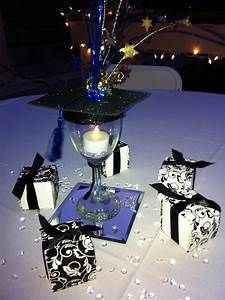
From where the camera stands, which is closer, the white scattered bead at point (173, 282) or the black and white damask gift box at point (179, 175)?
the white scattered bead at point (173, 282)

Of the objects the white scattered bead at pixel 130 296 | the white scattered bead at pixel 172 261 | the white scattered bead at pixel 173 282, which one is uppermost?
the white scattered bead at pixel 172 261

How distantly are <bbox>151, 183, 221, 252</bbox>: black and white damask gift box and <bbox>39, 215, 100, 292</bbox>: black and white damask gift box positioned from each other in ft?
0.57

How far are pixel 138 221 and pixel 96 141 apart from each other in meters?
0.20

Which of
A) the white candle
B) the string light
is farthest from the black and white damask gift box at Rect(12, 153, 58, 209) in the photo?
the string light

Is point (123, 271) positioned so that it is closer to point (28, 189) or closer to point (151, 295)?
point (151, 295)

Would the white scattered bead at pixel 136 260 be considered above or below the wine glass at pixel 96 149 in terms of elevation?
below

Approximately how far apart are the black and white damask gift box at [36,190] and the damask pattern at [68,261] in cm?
18

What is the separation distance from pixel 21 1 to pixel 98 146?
6330 mm

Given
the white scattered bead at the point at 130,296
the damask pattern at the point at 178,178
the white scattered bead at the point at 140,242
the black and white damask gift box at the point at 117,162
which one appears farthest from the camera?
the black and white damask gift box at the point at 117,162

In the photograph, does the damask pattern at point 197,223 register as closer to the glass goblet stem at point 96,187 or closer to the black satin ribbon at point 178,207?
the black satin ribbon at point 178,207

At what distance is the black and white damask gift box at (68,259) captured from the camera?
21.3 inches

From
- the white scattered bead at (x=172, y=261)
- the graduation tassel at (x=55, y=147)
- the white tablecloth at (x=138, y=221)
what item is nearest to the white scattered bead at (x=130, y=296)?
the white tablecloth at (x=138, y=221)

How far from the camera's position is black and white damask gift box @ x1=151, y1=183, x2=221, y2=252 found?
0.60m

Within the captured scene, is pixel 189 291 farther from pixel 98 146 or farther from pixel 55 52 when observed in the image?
pixel 55 52
